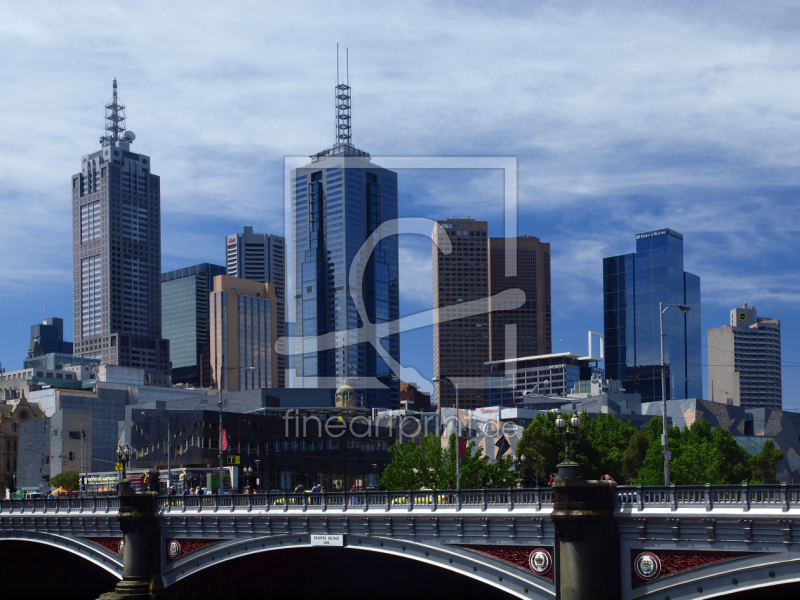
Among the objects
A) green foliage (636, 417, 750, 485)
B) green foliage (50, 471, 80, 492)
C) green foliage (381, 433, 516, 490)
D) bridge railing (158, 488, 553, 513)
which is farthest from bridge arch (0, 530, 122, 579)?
green foliage (50, 471, 80, 492)

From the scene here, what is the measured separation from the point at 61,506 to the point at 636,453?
66.8 metres

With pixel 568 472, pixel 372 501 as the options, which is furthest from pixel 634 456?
pixel 568 472

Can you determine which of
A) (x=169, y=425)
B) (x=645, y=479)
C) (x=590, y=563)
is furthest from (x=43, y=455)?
(x=590, y=563)

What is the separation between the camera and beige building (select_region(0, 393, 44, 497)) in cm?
17494

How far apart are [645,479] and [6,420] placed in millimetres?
126321

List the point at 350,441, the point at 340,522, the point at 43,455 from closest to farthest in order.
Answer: the point at 340,522, the point at 350,441, the point at 43,455

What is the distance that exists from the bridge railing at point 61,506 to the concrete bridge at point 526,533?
1.99m

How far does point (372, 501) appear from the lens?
46656 mm

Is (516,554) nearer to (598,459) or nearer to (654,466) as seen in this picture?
(654,466)

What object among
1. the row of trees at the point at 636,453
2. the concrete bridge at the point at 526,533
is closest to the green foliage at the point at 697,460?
the row of trees at the point at 636,453

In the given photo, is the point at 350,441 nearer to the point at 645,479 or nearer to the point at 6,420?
the point at 645,479

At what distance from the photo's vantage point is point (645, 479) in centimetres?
9469

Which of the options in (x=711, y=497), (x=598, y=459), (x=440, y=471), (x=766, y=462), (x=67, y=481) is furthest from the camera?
(x=67, y=481)

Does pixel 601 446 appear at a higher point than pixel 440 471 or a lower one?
lower
